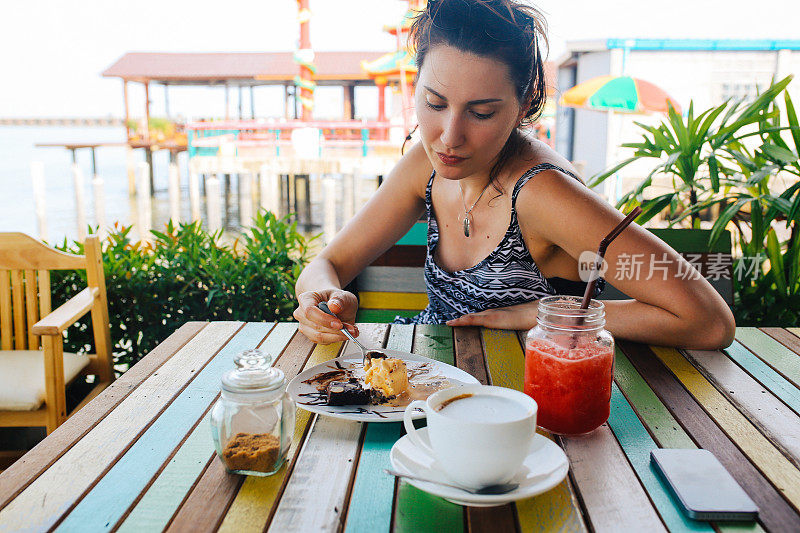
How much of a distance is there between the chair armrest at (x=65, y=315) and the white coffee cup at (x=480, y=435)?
5.45ft

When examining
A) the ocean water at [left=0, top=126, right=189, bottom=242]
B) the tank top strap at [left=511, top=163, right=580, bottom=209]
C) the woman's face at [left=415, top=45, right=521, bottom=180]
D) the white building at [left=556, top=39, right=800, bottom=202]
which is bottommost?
the ocean water at [left=0, top=126, right=189, bottom=242]

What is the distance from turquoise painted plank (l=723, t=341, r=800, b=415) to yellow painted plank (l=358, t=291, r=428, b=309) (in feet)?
4.14

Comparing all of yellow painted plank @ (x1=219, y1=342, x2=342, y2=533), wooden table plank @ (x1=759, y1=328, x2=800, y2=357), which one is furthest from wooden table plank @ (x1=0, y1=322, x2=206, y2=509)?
wooden table plank @ (x1=759, y1=328, x2=800, y2=357)

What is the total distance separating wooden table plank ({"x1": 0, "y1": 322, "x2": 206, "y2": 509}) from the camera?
81 cm

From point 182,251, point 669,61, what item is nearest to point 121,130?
point 669,61

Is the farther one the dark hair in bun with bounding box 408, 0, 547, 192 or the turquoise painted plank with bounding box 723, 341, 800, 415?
the dark hair in bun with bounding box 408, 0, 547, 192

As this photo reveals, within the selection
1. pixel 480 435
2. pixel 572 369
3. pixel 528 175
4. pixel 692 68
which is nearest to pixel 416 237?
pixel 528 175

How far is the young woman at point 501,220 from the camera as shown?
1378 millimetres

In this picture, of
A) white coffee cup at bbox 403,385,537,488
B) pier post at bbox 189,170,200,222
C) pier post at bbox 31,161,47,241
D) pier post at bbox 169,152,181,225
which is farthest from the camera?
pier post at bbox 169,152,181,225

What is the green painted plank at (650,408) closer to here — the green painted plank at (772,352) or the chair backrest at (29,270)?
the green painted plank at (772,352)

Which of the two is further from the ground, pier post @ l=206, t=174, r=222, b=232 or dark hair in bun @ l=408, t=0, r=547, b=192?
dark hair in bun @ l=408, t=0, r=547, b=192

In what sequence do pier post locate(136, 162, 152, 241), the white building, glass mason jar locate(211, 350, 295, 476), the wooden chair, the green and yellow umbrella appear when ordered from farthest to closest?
the white building, pier post locate(136, 162, 152, 241), the green and yellow umbrella, the wooden chair, glass mason jar locate(211, 350, 295, 476)

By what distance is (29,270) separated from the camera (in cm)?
231

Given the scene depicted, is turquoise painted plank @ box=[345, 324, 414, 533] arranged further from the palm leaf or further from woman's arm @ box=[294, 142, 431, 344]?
the palm leaf
